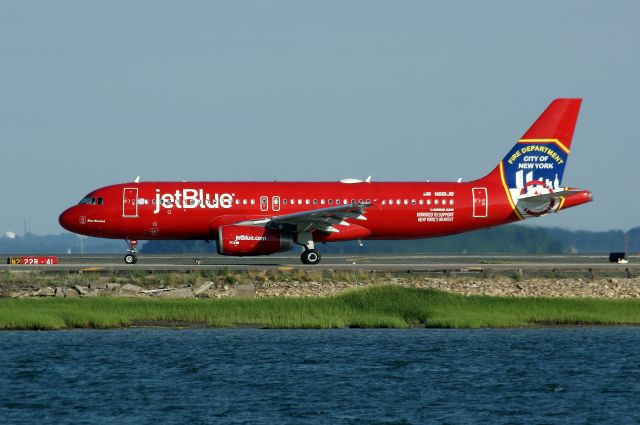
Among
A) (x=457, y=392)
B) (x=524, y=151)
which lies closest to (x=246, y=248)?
(x=524, y=151)

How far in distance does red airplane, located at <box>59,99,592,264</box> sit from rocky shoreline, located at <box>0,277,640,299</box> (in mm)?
7460

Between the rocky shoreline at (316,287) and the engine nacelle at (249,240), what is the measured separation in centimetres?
649

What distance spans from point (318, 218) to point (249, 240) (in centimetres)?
398

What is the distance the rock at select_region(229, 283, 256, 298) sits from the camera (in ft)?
166

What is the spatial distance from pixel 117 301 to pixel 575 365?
2043 centimetres

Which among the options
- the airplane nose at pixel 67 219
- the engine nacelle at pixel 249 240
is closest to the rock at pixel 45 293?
the engine nacelle at pixel 249 240

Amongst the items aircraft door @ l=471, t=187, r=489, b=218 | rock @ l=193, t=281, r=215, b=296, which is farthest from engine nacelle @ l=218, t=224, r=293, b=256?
aircraft door @ l=471, t=187, r=489, b=218

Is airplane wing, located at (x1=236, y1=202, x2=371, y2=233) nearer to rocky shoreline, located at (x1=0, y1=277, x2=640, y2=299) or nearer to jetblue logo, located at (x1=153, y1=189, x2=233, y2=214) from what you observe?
jetblue logo, located at (x1=153, y1=189, x2=233, y2=214)

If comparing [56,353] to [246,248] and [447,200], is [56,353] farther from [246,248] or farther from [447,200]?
[447,200]

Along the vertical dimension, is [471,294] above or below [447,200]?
below

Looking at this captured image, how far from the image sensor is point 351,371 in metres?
35.3

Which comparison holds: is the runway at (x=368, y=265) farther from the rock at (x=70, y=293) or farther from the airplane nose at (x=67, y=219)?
the rock at (x=70, y=293)

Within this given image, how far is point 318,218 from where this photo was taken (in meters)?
59.8

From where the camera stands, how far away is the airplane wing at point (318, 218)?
59.0 metres
